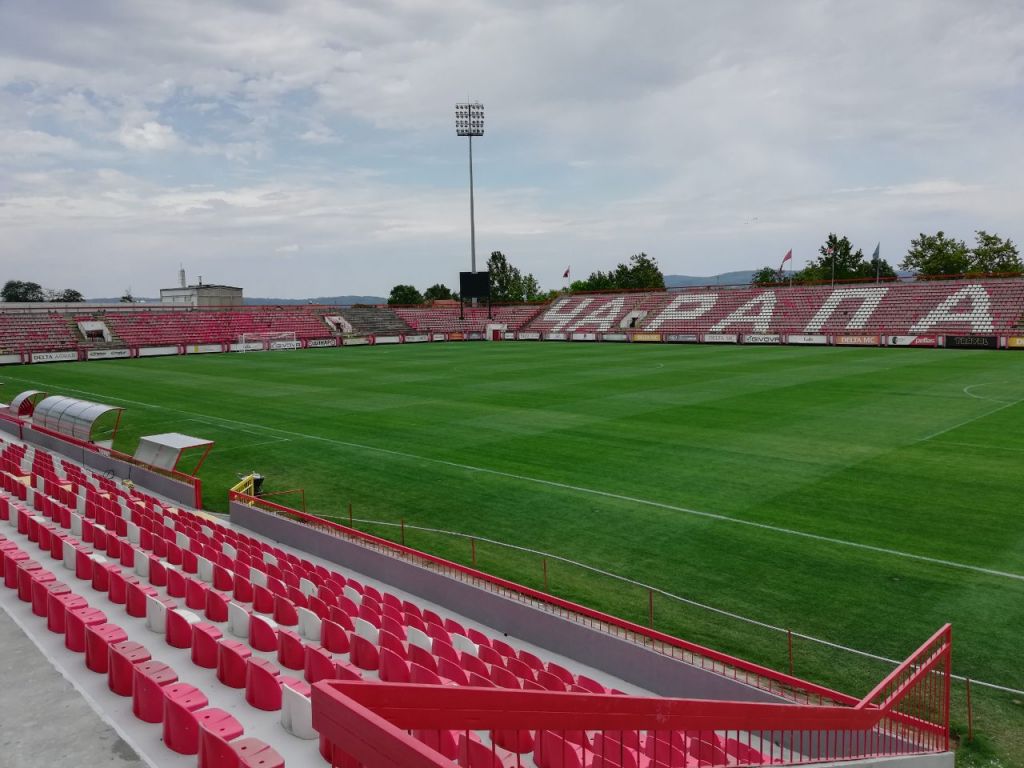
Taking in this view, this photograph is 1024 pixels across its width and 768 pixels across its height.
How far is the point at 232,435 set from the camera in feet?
89.5

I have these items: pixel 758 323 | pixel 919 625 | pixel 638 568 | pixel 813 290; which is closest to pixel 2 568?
pixel 638 568

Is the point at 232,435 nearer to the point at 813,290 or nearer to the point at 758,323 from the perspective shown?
the point at 758,323

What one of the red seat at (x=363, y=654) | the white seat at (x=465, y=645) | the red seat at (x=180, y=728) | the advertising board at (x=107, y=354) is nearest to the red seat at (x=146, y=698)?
the red seat at (x=180, y=728)

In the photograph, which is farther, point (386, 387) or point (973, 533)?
point (386, 387)

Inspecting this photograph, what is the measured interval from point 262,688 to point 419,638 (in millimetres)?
2561

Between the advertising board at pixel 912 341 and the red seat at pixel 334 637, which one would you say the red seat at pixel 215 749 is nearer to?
the red seat at pixel 334 637

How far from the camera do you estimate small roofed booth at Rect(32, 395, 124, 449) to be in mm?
23438

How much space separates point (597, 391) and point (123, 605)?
94.5 ft

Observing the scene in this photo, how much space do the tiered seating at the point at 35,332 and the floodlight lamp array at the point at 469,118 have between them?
46.7 metres

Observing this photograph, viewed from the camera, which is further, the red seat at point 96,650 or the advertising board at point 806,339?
the advertising board at point 806,339

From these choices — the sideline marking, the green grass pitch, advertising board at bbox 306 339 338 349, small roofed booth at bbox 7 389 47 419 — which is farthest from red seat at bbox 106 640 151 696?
advertising board at bbox 306 339 338 349

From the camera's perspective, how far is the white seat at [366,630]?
875cm

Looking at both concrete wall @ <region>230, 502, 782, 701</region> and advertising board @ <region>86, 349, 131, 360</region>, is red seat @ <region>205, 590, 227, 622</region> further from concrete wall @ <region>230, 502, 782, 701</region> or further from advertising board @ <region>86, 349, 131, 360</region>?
advertising board @ <region>86, 349, 131, 360</region>

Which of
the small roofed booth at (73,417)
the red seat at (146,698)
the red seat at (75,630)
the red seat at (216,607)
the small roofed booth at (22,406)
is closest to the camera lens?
the red seat at (146,698)
